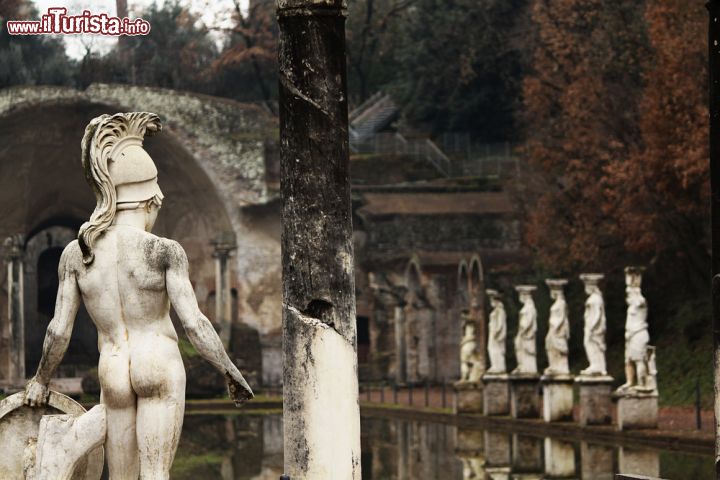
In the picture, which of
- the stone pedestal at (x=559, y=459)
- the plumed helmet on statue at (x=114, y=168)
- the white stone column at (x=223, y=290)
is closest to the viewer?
the plumed helmet on statue at (x=114, y=168)

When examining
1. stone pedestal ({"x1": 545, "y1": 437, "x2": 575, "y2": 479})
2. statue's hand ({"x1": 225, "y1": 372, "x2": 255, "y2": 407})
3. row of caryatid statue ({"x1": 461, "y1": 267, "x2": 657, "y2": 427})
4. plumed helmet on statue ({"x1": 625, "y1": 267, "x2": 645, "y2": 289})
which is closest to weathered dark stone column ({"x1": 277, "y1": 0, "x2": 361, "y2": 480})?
statue's hand ({"x1": 225, "y1": 372, "x2": 255, "y2": 407})

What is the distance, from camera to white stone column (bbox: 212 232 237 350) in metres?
44.5

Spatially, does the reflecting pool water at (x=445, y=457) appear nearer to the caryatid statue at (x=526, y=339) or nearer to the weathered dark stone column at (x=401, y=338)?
the caryatid statue at (x=526, y=339)

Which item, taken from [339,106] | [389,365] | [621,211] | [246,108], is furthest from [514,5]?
[339,106]

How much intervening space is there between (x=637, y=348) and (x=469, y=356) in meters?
6.67

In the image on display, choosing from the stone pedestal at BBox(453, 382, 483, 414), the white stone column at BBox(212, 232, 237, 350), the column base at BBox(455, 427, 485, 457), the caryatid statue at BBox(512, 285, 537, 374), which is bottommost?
the column base at BBox(455, 427, 485, 457)

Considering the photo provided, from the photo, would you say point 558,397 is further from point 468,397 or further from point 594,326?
point 468,397

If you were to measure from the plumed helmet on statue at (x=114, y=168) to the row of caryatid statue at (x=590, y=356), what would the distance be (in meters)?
17.2

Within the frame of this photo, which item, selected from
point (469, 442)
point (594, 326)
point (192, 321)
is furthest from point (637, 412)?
point (192, 321)

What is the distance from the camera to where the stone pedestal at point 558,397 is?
91.4 feet

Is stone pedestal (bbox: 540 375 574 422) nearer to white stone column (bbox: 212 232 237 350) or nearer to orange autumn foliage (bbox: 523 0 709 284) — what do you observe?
orange autumn foliage (bbox: 523 0 709 284)

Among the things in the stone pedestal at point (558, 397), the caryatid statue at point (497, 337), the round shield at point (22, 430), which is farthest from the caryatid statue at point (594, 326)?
the round shield at point (22, 430)

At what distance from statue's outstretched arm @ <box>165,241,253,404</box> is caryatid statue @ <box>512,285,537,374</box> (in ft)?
70.5

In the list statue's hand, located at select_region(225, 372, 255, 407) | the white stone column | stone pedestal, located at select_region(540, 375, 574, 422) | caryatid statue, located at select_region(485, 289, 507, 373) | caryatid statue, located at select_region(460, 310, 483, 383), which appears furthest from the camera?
the white stone column
